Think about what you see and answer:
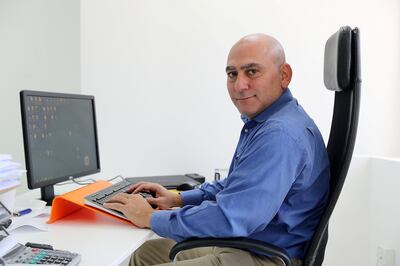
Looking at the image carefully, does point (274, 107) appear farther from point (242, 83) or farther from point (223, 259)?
point (223, 259)

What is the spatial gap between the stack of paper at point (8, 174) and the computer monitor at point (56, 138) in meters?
0.23

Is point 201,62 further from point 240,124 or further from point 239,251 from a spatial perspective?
point 239,251

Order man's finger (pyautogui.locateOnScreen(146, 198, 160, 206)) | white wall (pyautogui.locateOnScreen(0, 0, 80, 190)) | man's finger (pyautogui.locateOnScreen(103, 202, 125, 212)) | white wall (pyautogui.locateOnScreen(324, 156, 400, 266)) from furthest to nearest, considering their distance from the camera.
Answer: white wall (pyautogui.locateOnScreen(324, 156, 400, 266)) < white wall (pyautogui.locateOnScreen(0, 0, 80, 190)) < man's finger (pyautogui.locateOnScreen(146, 198, 160, 206)) < man's finger (pyautogui.locateOnScreen(103, 202, 125, 212))

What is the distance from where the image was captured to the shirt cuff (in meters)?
1.50

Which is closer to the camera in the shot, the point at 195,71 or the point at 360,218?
the point at 360,218

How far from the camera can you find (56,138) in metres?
1.43

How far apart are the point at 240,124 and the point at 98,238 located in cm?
146

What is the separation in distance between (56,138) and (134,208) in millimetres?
474

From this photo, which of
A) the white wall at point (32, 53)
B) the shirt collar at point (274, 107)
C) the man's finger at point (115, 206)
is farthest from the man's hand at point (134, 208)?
the white wall at point (32, 53)

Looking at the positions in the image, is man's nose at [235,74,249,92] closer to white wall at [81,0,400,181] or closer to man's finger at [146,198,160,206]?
man's finger at [146,198,160,206]

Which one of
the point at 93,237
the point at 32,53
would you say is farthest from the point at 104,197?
the point at 32,53

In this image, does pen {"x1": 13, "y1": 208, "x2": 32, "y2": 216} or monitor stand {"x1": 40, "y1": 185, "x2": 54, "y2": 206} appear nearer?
pen {"x1": 13, "y1": 208, "x2": 32, "y2": 216}

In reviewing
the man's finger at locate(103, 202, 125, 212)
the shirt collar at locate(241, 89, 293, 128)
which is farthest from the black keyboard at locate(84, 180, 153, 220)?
the shirt collar at locate(241, 89, 293, 128)

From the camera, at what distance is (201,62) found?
7.82 feet
